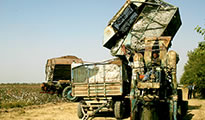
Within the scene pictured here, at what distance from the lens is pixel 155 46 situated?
998 centimetres

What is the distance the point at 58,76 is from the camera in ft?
65.6

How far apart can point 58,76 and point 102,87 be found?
10.2 meters

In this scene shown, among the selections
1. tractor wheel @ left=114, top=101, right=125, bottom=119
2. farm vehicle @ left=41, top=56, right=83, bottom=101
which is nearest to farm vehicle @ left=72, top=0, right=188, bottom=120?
tractor wheel @ left=114, top=101, right=125, bottom=119

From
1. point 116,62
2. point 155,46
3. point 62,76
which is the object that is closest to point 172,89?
point 155,46

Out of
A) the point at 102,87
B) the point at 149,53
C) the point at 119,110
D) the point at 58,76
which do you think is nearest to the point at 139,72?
the point at 149,53

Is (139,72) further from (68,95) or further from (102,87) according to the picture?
(68,95)

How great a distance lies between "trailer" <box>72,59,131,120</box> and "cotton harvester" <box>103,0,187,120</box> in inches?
46.4

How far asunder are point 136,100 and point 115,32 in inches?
240

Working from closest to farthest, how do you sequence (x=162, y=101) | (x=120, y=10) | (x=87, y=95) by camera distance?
(x=162, y=101), (x=87, y=95), (x=120, y=10)

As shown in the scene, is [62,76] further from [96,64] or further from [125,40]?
[96,64]

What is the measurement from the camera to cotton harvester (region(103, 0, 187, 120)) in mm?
7523

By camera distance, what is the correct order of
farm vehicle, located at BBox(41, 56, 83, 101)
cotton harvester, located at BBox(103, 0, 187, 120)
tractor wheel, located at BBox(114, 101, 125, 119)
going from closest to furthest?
cotton harvester, located at BBox(103, 0, 187, 120) < tractor wheel, located at BBox(114, 101, 125, 119) < farm vehicle, located at BBox(41, 56, 83, 101)

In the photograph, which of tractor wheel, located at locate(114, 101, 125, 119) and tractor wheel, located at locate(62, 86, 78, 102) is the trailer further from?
tractor wheel, located at locate(62, 86, 78, 102)

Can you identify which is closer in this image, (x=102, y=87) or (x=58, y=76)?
(x=102, y=87)
